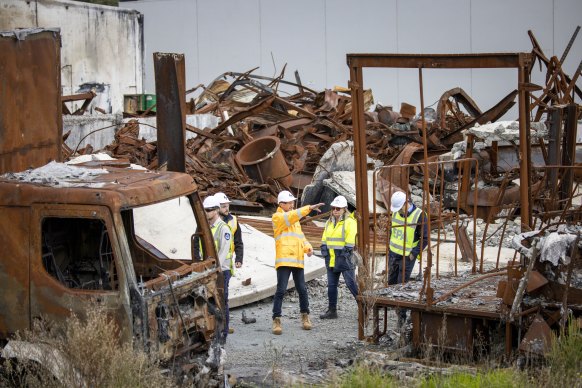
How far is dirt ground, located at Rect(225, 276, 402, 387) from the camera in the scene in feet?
26.7

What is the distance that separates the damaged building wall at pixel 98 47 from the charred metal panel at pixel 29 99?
15.7m

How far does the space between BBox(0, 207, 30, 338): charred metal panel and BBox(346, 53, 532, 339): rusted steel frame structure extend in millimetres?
3509

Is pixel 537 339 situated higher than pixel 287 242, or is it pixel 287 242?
pixel 287 242

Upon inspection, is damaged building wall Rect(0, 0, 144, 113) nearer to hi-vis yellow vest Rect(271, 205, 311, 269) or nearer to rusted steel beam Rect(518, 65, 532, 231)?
hi-vis yellow vest Rect(271, 205, 311, 269)

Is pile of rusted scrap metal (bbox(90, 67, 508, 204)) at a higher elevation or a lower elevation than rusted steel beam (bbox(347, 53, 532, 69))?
lower

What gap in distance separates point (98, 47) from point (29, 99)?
18.1 m

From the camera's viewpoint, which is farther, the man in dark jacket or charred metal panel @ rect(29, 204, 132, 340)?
the man in dark jacket

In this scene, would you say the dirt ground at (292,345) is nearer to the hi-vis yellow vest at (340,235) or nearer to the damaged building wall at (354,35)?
the hi-vis yellow vest at (340,235)

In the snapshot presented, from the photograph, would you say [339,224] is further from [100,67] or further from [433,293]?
[100,67]

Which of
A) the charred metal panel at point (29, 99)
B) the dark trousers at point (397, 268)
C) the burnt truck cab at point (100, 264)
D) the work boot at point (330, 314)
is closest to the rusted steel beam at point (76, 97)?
the charred metal panel at point (29, 99)

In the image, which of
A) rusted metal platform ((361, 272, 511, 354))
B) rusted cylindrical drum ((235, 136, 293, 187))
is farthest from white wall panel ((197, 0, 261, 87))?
rusted metal platform ((361, 272, 511, 354))

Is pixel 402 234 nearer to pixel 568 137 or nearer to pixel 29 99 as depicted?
pixel 568 137

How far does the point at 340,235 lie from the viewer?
10.6 metres

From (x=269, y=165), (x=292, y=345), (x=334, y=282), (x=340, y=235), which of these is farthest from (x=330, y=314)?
(x=269, y=165)
